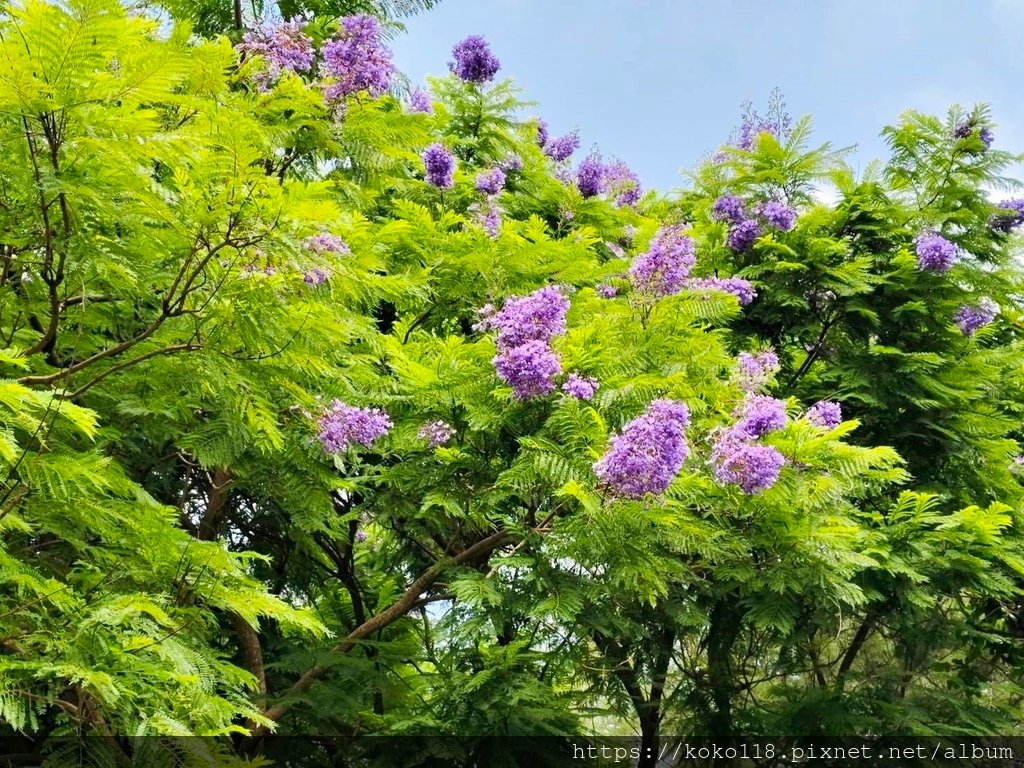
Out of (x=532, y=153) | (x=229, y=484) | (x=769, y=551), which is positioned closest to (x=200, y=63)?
(x=229, y=484)

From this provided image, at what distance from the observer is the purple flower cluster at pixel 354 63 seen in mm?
5297

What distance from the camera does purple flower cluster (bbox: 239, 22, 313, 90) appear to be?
5.21 m

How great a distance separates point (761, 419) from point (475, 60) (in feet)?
15.3

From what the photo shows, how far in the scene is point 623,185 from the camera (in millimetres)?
9430

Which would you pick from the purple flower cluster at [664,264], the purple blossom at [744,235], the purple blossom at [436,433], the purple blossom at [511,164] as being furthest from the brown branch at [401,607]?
the purple blossom at [511,164]

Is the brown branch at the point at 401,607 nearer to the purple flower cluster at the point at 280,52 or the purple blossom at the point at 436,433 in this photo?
the purple blossom at the point at 436,433

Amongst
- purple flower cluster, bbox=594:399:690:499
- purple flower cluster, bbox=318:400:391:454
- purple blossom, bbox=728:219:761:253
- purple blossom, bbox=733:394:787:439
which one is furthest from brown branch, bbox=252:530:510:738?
purple blossom, bbox=728:219:761:253

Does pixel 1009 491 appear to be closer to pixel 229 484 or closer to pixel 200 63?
pixel 229 484

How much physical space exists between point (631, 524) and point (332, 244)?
1886 mm

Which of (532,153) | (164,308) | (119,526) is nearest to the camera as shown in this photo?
(164,308)

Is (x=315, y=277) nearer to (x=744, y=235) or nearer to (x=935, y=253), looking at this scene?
(x=744, y=235)

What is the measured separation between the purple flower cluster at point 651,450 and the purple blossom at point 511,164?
500 cm

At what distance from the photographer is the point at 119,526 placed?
3703 mm

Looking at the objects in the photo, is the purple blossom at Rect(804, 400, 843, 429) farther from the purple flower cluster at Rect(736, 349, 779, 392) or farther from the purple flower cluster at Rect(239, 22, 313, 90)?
the purple flower cluster at Rect(239, 22, 313, 90)
